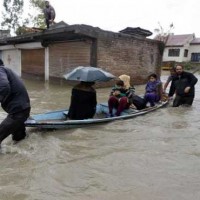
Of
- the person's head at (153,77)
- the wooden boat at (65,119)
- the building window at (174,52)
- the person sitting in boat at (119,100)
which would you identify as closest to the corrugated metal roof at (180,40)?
the building window at (174,52)

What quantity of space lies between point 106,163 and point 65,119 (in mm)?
2380

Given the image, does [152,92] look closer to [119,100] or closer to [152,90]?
[152,90]

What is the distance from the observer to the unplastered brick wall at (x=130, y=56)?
13.2 meters

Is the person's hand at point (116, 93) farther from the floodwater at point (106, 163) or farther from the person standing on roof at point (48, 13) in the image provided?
the person standing on roof at point (48, 13)

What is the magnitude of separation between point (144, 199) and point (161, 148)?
1.82m

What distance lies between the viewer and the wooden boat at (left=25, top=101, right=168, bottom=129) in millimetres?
5438

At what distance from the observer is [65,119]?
6.43m

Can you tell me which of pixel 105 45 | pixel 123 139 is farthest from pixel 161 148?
pixel 105 45

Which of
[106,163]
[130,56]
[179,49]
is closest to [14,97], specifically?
[106,163]

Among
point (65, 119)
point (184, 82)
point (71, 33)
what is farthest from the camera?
point (71, 33)

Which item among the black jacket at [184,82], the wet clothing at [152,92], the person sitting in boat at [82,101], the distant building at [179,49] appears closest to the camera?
the person sitting in boat at [82,101]

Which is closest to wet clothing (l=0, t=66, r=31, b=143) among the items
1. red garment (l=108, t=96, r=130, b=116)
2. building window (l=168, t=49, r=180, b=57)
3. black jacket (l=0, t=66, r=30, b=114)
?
black jacket (l=0, t=66, r=30, b=114)

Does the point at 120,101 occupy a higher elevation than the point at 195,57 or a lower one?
lower

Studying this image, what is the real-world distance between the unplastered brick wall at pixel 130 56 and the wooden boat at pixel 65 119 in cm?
591
